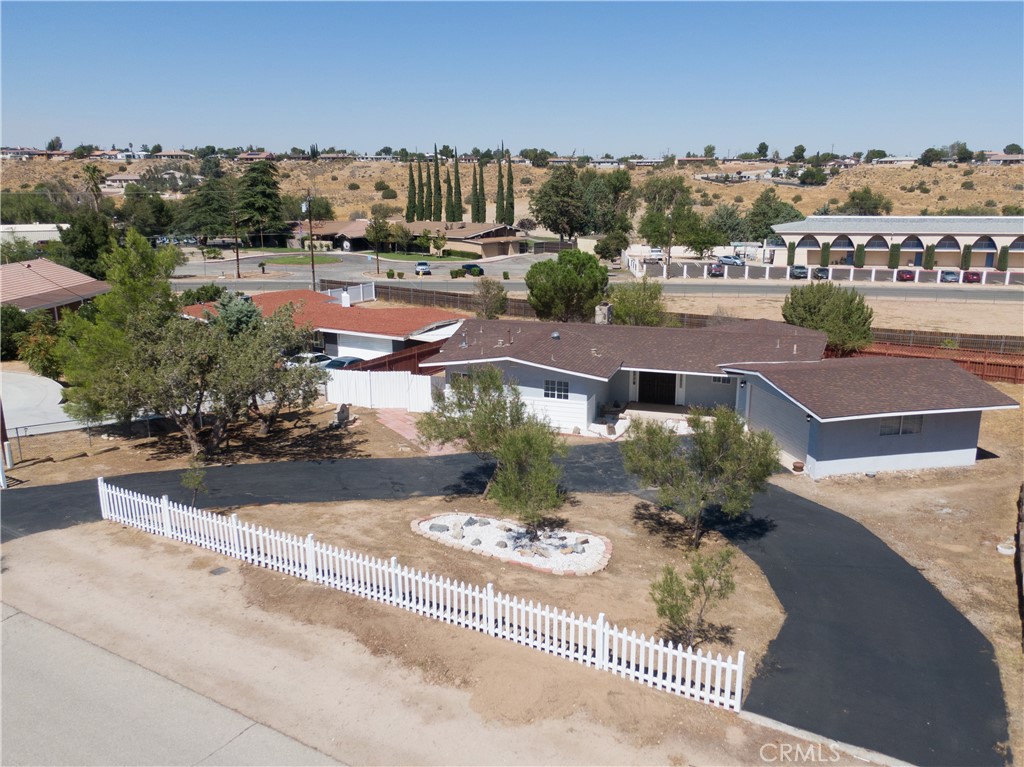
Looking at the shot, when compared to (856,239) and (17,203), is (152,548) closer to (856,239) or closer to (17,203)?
(856,239)

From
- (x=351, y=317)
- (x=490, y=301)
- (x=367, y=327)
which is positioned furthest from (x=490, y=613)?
(x=490, y=301)

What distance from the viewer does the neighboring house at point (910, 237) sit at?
2940 inches

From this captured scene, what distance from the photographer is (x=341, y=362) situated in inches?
1416

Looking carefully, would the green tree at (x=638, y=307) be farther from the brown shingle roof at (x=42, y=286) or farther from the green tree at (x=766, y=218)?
the green tree at (x=766, y=218)

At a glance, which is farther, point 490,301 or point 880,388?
point 490,301

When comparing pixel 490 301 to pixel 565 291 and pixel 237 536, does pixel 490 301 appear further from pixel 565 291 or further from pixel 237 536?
pixel 237 536

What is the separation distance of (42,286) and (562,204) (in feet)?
204

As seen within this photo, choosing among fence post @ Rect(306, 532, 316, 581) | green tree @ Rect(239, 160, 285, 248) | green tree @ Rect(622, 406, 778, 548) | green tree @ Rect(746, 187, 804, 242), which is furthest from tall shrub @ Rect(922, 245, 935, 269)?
green tree @ Rect(239, 160, 285, 248)

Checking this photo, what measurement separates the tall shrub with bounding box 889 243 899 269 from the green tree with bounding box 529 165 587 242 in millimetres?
38208

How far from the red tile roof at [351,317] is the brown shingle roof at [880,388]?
1786 cm

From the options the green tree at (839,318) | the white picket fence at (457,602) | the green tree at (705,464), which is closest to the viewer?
the white picket fence at (457,602)

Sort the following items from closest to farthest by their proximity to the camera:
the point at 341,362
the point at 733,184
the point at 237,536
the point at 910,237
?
the point at 237,536 < the point at 341,362 < the point at 910,237 < the point at 733,184

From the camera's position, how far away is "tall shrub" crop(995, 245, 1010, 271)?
72131 mm

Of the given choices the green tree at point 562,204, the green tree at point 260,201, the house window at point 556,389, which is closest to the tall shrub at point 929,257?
the green tree at point 562,204
